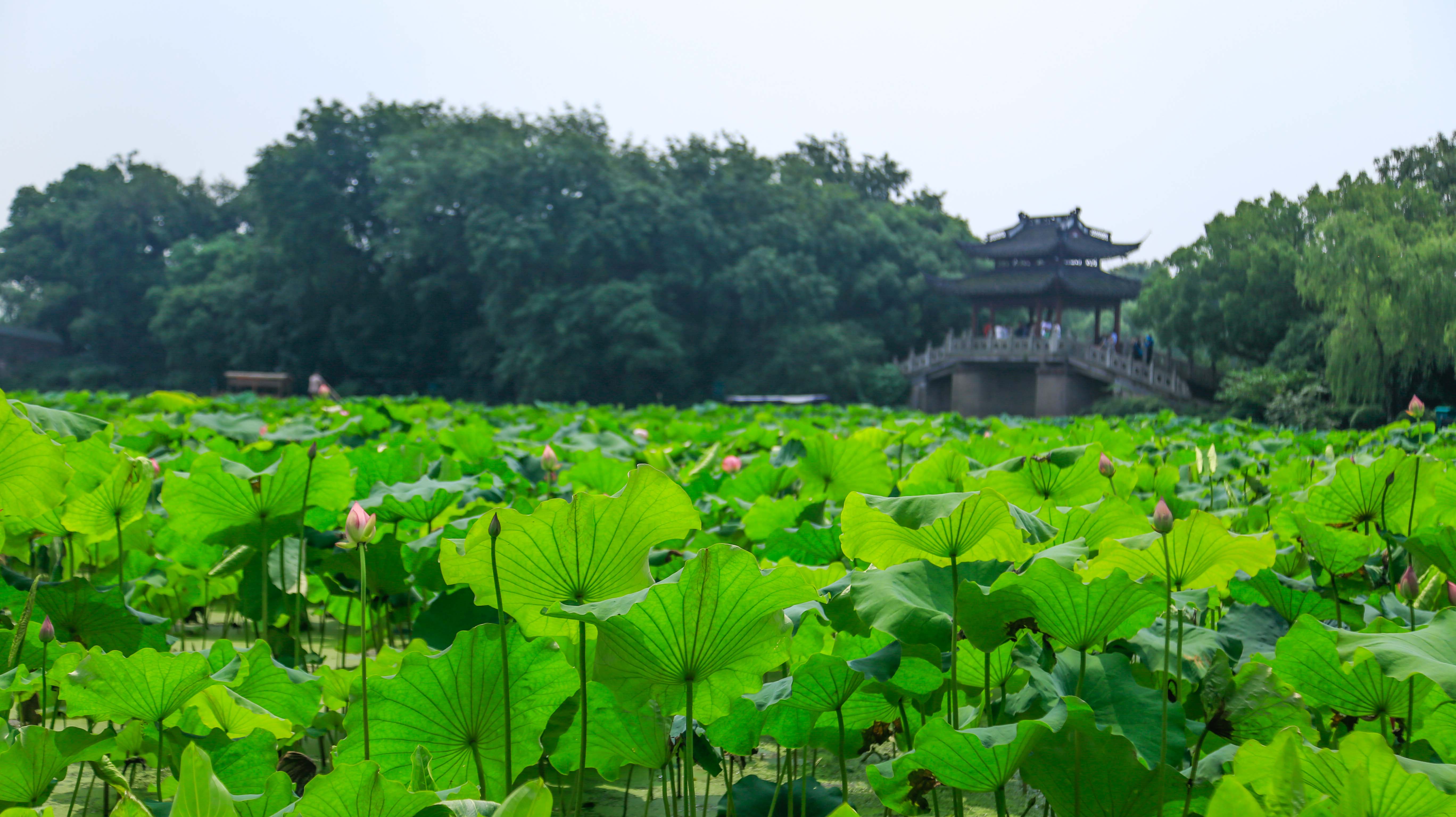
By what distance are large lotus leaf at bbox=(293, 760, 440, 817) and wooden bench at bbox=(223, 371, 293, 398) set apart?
55.8 feet

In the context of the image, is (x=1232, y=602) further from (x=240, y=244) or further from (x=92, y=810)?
(x=240, y=244)

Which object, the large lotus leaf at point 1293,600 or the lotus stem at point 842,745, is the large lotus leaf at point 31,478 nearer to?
the lotus stem at point 842,745

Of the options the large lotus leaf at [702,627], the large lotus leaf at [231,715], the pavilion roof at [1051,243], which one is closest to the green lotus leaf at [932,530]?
the large lotus leaf at [702,627]

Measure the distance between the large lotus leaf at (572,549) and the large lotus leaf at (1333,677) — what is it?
0.43 meters

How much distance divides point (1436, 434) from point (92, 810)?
350cm

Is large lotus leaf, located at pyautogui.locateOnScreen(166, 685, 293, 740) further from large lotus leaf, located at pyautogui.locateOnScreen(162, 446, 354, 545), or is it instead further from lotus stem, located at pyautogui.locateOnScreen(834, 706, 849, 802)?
lotus stem, located at pyautogui.locateOnScreen(834, 706, 849, 802)

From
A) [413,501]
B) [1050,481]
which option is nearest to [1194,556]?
[1050,481]

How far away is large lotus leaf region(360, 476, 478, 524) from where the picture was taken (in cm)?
118

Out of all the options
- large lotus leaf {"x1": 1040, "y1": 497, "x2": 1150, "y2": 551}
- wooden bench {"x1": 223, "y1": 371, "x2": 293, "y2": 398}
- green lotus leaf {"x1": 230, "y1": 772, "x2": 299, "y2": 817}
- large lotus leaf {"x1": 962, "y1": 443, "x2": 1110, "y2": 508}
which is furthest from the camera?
wooden bench {"x1": 223, "y1": 371, "x2": 293, "y2": 398}

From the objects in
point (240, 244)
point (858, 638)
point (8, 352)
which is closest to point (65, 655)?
point (858, 638)

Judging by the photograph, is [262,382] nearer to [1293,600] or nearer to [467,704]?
[467,704]

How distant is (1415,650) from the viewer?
585 millimetres

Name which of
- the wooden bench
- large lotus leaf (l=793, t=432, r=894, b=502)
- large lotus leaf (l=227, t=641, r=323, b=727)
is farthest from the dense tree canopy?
large lotus leaf (l=227, t=641, r=323, b=727)

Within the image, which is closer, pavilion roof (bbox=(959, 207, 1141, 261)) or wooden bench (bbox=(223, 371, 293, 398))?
wooden bench (bbox=(223, 371, 293, 398))
